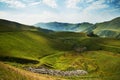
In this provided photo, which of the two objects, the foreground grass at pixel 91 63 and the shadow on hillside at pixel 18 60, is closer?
the foreground grass at pixel 91 63

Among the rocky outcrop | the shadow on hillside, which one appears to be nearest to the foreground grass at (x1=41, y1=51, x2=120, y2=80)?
the rocky outcrop

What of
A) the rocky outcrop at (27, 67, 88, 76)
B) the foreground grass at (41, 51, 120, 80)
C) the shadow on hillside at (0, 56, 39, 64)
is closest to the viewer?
the rocky outcrop at (27, 67, 88, 76)

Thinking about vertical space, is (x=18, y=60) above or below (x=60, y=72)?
above

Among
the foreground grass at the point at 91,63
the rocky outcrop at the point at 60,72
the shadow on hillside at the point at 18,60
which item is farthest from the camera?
the shadow on hillside at the point at 18,60

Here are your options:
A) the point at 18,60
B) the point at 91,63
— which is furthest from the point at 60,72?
the point at 18,60

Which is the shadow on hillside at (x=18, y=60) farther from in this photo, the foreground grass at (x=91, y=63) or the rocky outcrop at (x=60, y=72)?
the rocky outcrop at (x=60, y=72)

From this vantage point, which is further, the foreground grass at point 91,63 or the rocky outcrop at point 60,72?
the foreground grass at point 91,63

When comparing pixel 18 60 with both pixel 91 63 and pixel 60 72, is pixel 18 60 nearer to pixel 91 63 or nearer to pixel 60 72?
pixel 60 72

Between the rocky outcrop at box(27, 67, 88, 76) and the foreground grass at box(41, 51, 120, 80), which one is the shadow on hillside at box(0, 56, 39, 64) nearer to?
the foreground grass at box(41, 51, 120, 80)

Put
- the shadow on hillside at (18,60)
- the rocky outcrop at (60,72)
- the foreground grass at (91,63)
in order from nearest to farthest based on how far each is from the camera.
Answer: the rocky outcrop at (60,72) < the foreground grass at (91,63) < the shadow on hillside at (18,60)

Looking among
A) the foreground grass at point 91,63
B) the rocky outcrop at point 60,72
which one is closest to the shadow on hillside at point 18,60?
the foreground grass at point 91,63

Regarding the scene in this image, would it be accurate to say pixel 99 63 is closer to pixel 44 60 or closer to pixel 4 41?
pixel 44 60

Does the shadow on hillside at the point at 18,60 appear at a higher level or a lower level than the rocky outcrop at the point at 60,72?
higher

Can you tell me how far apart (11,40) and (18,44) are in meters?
7.62
